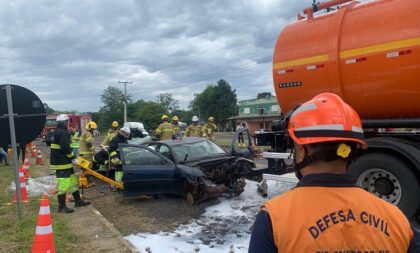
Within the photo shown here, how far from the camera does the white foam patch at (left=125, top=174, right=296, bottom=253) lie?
17.5ft

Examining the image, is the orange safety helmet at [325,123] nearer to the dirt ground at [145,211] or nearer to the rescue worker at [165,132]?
the dirt ground at [145,211]

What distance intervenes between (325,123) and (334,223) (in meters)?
0.34

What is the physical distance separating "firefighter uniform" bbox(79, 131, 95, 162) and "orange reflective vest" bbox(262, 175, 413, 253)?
1040cm

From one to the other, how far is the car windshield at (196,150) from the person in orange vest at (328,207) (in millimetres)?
6881

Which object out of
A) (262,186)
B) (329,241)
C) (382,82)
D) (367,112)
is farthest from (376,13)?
(329,241)

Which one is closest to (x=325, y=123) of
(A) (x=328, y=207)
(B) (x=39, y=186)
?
(A) (x=328, y=207)

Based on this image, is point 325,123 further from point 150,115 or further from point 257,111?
point 150,115

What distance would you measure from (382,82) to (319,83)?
2.85 feet

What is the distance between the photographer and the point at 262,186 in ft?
26.1

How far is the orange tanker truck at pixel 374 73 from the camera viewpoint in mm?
4867

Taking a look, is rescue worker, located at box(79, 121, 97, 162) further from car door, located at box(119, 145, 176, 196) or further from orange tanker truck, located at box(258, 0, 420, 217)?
orange tanker truck, located at box(258, 0, 420, 217)

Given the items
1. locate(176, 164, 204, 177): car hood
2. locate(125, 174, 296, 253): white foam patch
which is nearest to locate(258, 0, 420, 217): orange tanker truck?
locate(125, 174, 296, 253): white foam patch

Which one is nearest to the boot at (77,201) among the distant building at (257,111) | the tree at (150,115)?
the distant building at (257,111)

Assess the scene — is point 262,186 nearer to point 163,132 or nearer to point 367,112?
point 367,112
